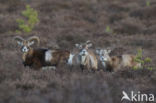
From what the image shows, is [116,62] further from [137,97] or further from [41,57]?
[137,97]

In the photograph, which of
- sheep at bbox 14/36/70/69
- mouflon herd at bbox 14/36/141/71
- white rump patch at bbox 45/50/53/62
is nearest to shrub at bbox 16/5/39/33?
mouflon herd at bbox 14/36/141/71

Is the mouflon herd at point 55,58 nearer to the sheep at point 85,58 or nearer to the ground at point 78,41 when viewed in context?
the sheep at point 85,58

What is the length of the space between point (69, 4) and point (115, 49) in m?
11.2

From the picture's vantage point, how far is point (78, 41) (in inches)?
571

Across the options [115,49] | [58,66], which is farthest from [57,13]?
[58,66]

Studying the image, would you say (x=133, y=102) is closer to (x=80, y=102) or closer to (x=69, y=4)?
(x=80, y=102)

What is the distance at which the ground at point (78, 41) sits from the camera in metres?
5.62

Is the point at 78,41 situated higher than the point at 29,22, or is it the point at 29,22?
the point at 29,22

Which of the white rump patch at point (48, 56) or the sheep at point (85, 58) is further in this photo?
the white rump patch at point (48, 56)

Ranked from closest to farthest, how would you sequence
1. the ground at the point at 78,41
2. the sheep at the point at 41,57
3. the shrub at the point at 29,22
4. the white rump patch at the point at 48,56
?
the ground at the point at 78,41 → the sheep at the point at 41,57 → the white rump patch at the point at 48,56 → the shrub at the point at 29,22

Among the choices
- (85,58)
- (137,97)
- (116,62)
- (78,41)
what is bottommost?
(137,97)

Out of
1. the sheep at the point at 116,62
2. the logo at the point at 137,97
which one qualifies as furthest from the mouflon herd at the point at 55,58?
the logo at the point at 137,97

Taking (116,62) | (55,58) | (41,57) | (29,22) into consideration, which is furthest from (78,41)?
(41,57)

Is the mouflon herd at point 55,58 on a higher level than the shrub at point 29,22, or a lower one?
lower
